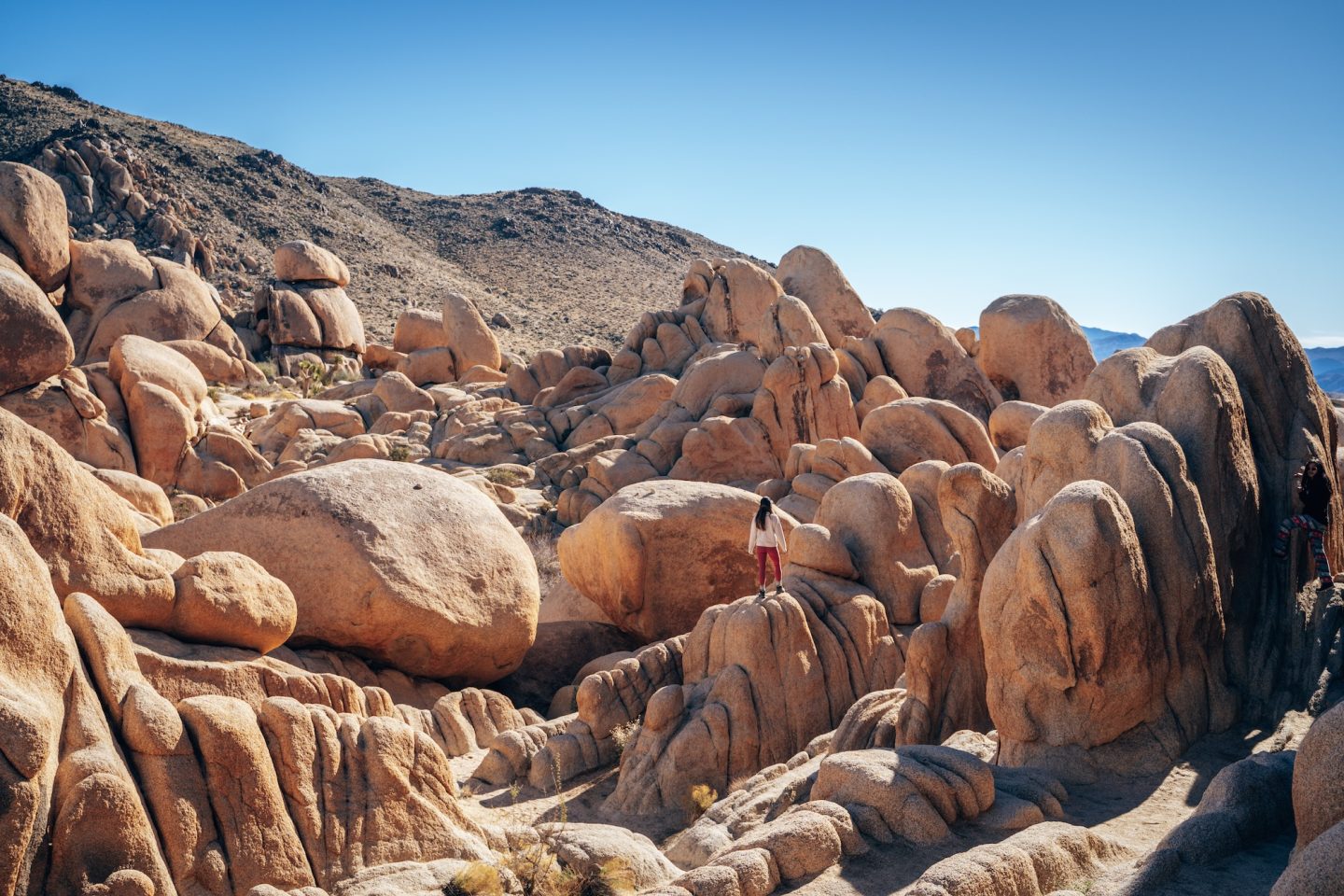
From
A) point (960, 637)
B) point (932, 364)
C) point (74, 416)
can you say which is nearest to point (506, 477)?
point (74, 416)

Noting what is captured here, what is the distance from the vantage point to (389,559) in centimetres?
1409

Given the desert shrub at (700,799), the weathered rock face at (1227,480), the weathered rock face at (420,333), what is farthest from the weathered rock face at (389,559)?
the weathered rock face at (420,333)

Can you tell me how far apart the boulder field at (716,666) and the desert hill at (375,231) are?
40.9 meters

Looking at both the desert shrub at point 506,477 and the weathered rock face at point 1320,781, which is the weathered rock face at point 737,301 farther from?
the weathered rock face at point 1320,781

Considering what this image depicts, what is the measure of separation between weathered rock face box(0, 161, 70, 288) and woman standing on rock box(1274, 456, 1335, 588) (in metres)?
29.4

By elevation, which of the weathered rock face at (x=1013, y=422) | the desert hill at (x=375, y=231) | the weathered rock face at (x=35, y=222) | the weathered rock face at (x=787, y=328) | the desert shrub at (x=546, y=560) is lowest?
the desert shrub at (x=546, y=560)

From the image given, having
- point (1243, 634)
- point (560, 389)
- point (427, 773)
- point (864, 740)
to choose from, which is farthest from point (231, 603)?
point (560, 389)

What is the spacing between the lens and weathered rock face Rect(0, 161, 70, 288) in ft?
98.8

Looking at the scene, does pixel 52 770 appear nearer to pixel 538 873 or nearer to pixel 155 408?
pixel 538 873

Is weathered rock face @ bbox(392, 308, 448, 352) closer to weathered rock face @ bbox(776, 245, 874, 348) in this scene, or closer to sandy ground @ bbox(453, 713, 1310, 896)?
weathered rock face @ bbox(776, 245, 874, 348)

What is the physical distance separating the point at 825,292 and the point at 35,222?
2003cm

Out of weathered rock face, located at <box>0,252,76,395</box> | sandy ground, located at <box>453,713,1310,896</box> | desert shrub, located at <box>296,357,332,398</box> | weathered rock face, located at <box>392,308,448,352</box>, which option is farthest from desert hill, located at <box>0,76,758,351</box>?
sandy ground, located at <box>453,713,1310,896</box>

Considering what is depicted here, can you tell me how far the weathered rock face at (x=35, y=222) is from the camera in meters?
30.1

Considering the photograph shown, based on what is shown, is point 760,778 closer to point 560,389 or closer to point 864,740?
point 864,740
